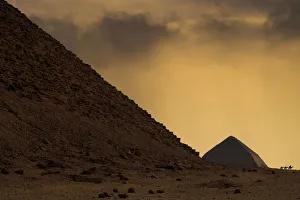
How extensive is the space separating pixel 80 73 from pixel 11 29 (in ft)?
19.3

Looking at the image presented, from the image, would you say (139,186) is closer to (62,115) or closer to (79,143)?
(79,143)

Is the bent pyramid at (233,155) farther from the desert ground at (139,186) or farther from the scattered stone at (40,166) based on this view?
the scattered stone at (40,166)

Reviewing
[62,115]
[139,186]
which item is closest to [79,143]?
[62,115]

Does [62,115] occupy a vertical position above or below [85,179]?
above

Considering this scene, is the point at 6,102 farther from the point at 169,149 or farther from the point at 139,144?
the point at 169,149

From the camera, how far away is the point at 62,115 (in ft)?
128

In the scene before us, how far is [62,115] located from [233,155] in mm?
33306

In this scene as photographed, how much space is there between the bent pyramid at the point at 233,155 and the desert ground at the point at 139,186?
34819mm

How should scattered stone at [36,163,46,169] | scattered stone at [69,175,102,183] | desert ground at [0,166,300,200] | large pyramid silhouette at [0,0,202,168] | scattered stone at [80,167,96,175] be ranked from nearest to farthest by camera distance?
desert ground at [0,166,300,200] → scattered stone at [69,175,102,183] → scattered stone at [80,167,96,175] → scattered stone at [36,163,46,169] → large pyramid silhouette at [0,0,202,168]

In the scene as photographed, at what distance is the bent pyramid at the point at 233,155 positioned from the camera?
67750mm

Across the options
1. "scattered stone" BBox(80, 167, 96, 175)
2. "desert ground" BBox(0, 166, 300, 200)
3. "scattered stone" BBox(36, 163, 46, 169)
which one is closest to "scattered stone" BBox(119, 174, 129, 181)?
"desert ground" BBox(0, 166, 300, 200)

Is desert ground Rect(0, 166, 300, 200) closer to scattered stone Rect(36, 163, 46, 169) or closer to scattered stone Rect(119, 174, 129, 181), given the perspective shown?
scattered stone Rect(119, 174, 129, 181)

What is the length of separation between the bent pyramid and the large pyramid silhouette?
19.6 metres

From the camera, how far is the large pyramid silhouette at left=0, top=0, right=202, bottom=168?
3428 centimetres
